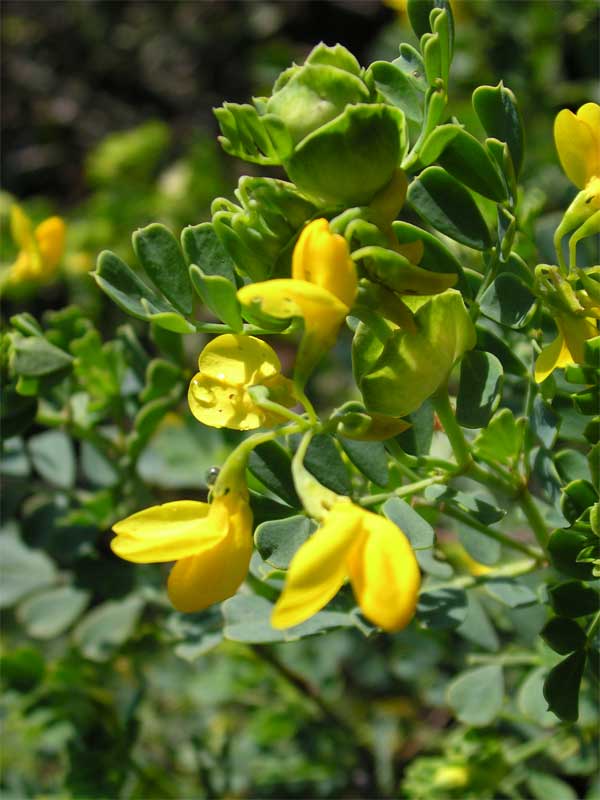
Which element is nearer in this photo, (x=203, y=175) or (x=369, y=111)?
(x=369, y=111)

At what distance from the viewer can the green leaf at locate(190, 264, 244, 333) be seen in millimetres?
704

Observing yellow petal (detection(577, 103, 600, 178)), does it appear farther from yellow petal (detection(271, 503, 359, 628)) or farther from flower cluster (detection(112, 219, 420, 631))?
yellow petal (detection(271, 503, 359, 628))

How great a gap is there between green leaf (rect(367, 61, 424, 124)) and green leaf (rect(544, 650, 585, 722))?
0.46 meters

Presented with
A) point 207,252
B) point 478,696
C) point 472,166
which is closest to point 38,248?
point 207,252

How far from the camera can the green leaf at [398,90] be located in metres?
0.77

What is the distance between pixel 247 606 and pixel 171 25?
3.27m

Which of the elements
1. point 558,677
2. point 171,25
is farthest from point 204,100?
point 558,677

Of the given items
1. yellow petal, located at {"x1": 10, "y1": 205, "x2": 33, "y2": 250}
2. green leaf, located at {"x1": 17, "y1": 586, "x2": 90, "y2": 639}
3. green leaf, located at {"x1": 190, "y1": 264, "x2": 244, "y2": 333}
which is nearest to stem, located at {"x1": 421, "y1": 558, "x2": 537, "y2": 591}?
green leaf, located at {"x1": 190, "y1": 264, "x2": 244, "y2": 333}

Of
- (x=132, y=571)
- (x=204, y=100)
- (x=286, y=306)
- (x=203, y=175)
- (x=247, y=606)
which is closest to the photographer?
(x=286, y=306)

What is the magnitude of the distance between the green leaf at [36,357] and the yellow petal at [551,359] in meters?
0.54

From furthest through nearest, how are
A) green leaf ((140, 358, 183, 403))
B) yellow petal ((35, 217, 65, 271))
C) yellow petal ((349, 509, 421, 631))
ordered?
yellow petal ((35, 217, 65, 271)), green leaf ((140, 358, 183, 403)), yellow petal ((349, 509, 421, 631))

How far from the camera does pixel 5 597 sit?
4.52 ft

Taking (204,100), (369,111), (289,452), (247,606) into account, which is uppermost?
(369,111)

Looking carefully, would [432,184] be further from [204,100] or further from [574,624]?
[204,100]
